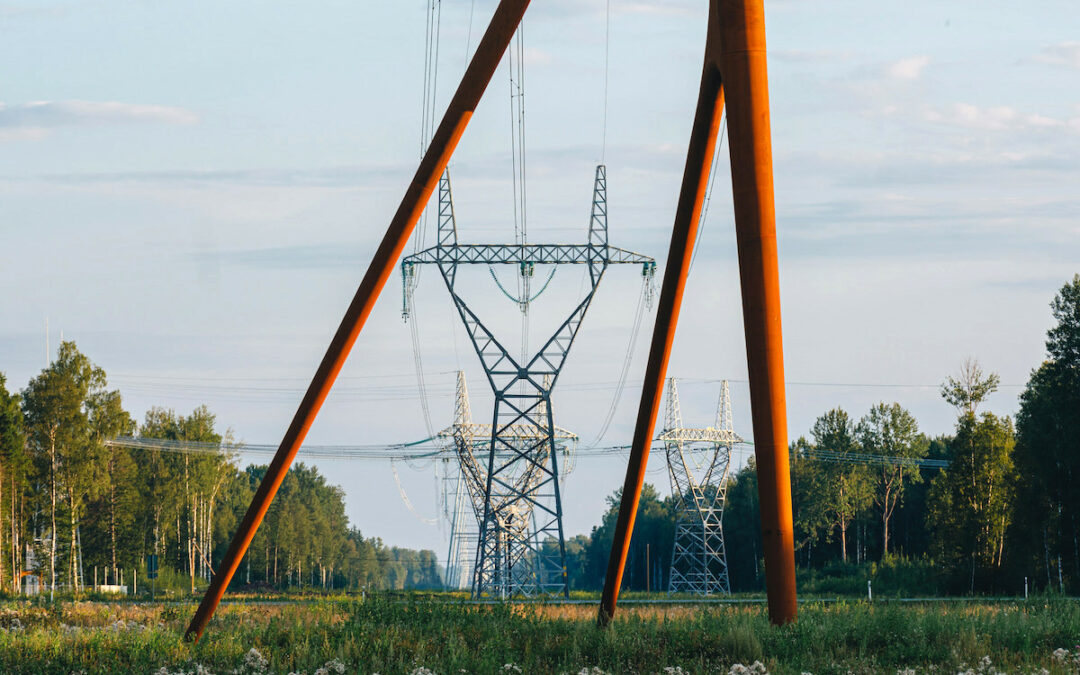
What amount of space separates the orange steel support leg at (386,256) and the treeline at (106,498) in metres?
47.4

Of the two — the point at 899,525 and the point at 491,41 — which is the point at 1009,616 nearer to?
the point at 491,41

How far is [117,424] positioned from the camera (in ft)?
227

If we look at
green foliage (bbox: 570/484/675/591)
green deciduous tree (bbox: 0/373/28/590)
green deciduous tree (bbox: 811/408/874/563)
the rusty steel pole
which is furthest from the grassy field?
green foliage (bbox: 570/484/675/591)

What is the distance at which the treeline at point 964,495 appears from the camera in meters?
50.8

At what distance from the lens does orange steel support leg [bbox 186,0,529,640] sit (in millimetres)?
16781

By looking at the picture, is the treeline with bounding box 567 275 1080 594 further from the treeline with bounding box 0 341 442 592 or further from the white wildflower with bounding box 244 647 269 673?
the treeline with bounding box 0 341 442 592

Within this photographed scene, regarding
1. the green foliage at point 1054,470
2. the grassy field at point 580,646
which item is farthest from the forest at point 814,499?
the grassy field at point 580,646

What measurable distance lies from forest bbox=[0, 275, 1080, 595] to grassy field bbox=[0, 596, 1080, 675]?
26433 mm

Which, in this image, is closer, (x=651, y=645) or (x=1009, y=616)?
(x=651, y=645)

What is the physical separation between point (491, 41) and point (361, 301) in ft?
14.1

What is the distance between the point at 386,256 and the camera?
1755 centimetres

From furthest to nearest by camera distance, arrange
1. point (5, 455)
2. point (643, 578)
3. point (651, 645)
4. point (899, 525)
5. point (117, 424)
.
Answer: point (643, 578) → point (899, 525) → point (117, 424) → point (5, 455) → point (651, 645)

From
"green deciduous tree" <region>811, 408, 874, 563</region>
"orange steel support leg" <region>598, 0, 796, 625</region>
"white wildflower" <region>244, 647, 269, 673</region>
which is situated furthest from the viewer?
"green deciduous tree" <region>811, 408, 874, 563</region>

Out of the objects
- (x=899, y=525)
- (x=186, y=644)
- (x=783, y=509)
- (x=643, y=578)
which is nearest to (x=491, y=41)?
(x=783, y=509)
